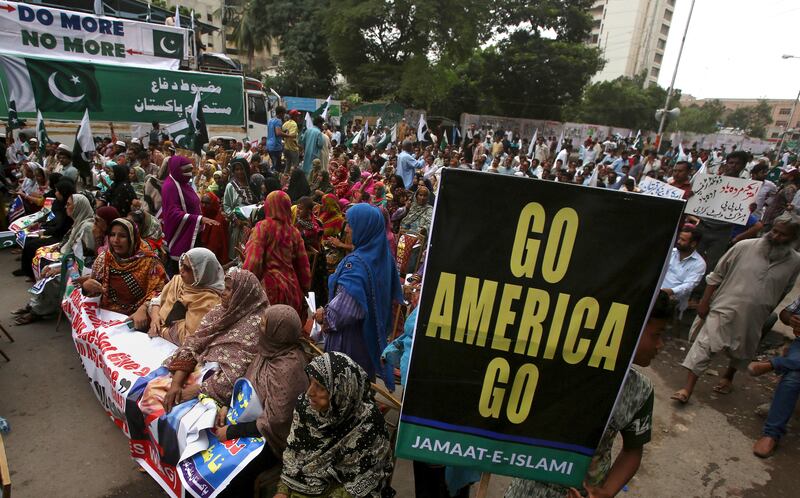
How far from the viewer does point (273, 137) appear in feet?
35.0

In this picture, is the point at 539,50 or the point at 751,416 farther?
the point at 539,50

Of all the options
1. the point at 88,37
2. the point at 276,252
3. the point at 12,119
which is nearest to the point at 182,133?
the point at 12,119

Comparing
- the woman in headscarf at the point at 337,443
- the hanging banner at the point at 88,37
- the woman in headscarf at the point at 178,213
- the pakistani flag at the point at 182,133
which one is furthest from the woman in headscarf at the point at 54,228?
the hanging banner at the point at 88,37

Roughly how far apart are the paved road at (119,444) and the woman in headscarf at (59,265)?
0.35 meters

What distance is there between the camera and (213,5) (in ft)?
154

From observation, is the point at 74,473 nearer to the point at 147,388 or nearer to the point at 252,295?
the point at 147,388

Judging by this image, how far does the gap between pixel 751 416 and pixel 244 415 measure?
459cm

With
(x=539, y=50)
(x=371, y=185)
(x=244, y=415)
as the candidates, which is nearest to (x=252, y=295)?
(x=244, y=415)

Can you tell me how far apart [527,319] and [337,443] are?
1.29 metres

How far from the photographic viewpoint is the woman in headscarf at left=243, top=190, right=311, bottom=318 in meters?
3.69

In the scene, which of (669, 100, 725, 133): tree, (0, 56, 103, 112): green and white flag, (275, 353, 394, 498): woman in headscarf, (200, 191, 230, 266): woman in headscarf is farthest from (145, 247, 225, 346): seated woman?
(669, 100, 725, 133): tree

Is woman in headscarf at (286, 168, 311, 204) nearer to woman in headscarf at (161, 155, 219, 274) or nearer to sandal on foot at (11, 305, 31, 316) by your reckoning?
woman in headscarf at (161, 155, 219, 274)

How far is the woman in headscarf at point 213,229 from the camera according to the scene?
5.59 m

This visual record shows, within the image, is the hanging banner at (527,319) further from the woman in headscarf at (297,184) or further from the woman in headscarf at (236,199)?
the woman in headscarf at (297,184)
